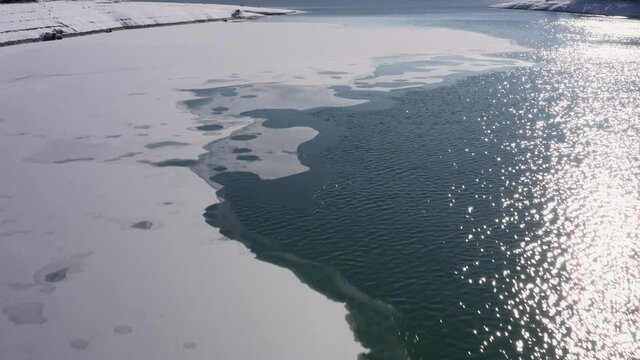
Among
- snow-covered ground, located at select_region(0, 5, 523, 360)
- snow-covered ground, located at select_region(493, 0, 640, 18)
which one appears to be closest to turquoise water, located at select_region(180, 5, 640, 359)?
snow-covered ground, located at select_region(0, 5, 523, 360)

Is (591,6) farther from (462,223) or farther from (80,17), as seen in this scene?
(462,223)

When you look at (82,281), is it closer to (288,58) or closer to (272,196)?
(272,196)

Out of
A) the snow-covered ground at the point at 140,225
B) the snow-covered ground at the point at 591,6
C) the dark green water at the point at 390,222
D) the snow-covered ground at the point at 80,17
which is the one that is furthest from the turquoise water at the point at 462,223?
the snow-covered ground at the point at 591,6

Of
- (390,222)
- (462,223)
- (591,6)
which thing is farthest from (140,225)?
(591,6)

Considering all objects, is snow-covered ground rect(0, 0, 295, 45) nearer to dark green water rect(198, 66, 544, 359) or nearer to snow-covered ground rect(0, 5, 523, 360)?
snow-covered ground rect(0, 5, 523, 360)

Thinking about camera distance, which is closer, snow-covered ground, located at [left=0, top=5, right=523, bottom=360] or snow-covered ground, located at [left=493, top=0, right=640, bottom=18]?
snow-covered ground, located at [left=0, top=5, right=523, bottom=360]

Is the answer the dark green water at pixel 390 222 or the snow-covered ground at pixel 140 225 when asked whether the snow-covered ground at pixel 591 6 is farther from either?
the dark green water at pixel 390 222

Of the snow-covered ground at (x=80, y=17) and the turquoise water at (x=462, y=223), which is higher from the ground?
the snow-covered ground at (x=80, y=17)

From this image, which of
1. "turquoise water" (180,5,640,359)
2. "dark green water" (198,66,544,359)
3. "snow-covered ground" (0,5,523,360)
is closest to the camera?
"snow-covered ground" (0,5,523,360)
